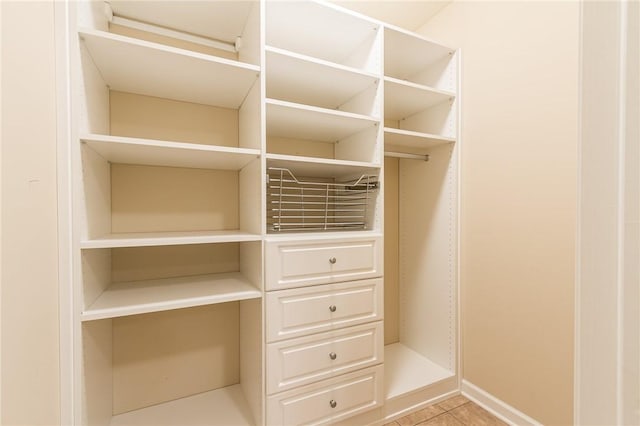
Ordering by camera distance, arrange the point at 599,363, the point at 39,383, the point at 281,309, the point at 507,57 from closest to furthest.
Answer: the point at 599,363, the point at 39,383, the point at 281,309, the point at 507,57

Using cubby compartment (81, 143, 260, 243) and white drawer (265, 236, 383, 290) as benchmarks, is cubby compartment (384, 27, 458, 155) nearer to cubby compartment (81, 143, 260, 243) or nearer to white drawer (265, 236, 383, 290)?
white drawer (265, 236, 383, 290)

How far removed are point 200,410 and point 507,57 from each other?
2311 millimetres

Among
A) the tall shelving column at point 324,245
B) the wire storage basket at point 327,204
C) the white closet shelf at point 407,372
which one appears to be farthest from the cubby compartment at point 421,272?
the wire storage basket at point 327,204

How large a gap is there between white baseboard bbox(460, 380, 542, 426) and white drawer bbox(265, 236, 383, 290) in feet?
3.10

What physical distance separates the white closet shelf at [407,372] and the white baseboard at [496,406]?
125 mm

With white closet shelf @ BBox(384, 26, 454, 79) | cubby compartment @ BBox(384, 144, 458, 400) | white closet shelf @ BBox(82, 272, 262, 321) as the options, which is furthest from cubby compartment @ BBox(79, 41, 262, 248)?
cubby compartment @ BBox(384, 144, 458, 400)

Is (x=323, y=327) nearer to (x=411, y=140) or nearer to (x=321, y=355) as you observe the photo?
(x=321, y=355)

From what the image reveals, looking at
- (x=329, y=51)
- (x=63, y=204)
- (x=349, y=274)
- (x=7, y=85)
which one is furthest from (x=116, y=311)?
(x=329, y=51)

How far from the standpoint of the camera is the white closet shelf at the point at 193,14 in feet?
4.08

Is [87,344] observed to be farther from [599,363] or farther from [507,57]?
[507,57]

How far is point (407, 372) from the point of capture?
1.70 m

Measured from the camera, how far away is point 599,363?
32 centimetres

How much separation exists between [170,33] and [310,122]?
32.0 inches

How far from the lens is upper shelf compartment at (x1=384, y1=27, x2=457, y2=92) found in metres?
1.53
